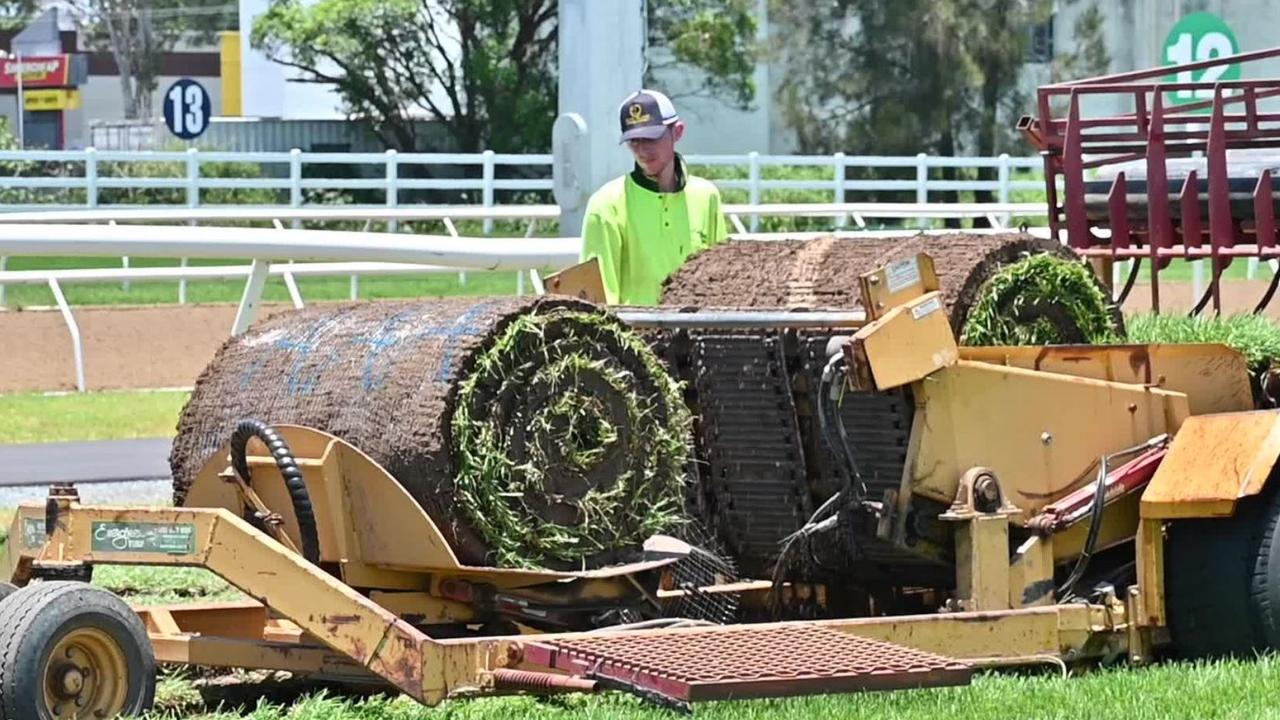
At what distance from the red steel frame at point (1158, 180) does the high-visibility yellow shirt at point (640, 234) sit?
2.20 metres

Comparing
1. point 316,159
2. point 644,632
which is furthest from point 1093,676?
point 316,159

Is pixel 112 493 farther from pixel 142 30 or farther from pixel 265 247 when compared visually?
pixel 142 30

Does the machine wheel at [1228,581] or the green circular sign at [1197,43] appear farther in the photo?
A: the green circular sign at [1197,43]

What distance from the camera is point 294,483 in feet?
22.0

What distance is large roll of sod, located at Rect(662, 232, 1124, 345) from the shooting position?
793 centimetres

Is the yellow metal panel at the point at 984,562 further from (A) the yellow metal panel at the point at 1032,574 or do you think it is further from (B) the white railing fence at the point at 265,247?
(B) the white railing fence at the point at 265,247

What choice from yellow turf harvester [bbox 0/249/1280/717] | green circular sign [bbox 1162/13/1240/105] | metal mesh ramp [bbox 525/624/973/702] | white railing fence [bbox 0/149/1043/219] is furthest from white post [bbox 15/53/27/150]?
metal mesh ramp [bbox 525/624/973/702]

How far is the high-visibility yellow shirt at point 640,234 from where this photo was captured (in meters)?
8.91

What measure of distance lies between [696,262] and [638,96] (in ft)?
2.17

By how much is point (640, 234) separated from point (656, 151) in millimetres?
310

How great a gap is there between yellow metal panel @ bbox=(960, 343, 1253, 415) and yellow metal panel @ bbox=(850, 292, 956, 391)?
35 centimetres

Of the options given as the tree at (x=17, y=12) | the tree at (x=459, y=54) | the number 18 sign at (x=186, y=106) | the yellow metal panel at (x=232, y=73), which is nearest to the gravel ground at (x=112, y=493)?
the number 18 sign at (x=186, y=106)

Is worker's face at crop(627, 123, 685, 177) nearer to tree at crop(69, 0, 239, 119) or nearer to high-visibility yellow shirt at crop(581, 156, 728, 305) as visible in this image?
high-visibility yellow shirt at crop(581, 156, 728, 305)

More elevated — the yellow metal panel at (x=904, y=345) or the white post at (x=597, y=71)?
the white post at (x=597, y=71)
